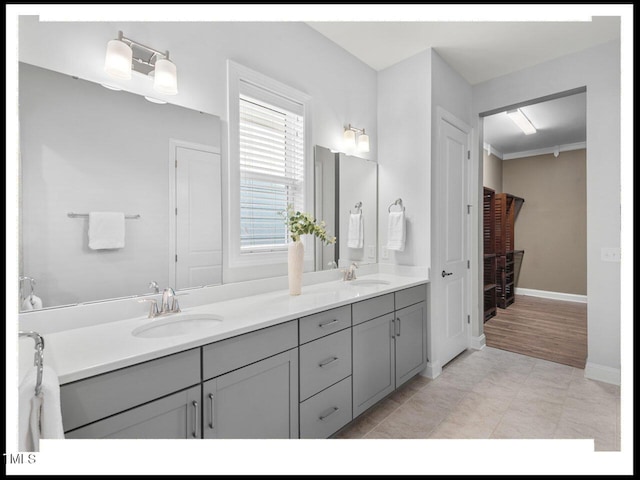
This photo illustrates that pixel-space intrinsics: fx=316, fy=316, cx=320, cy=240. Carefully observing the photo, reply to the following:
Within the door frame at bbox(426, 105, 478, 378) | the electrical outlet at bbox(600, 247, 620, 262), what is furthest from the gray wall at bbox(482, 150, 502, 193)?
the electrical outlet at bbox(600, 247, 620, 262)

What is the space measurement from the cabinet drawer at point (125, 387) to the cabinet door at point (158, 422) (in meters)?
0.02

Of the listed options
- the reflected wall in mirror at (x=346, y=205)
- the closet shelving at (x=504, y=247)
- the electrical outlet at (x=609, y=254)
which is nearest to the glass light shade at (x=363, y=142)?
the reflected wall in mirror at (x=346, y=205)

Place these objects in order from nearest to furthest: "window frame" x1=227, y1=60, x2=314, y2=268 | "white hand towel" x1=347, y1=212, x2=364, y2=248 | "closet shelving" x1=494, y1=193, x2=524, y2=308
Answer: "window frame" x1=227, y1=60, x2=314, y2=268, "white hand towel" x1=347, y1=212, x2=364, y2=248, "closet shelving" x1=494, y1=193, x2=524, y2=308

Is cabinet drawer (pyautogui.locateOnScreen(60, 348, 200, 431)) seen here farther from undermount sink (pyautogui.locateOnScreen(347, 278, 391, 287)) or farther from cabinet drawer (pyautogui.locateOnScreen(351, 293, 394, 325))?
undermount sink (pyautogui.locateOnScreen(347, 278, 391, 287))

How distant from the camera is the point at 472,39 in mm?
2475

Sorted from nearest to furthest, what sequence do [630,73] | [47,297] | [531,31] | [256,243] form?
[630,73], [47,297], [256,243], [531,31]

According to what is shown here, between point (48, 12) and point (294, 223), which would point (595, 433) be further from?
point (48, 12)

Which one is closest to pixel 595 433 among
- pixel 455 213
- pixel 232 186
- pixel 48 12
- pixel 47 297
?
pixel 455 213

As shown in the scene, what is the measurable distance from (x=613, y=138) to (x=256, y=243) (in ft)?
9.38

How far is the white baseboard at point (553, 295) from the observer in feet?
17.1

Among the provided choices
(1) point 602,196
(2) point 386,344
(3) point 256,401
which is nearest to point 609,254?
(1) point 602,196

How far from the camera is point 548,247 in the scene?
18.2 feet

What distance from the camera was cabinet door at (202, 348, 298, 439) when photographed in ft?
3.90

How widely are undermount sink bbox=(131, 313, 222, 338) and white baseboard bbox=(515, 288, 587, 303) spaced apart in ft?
19.8
